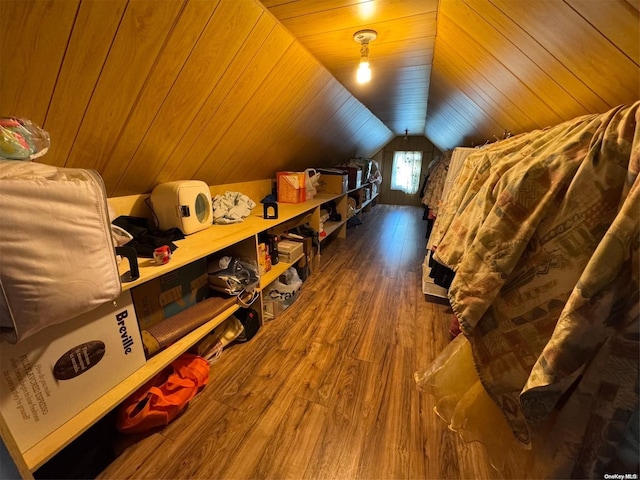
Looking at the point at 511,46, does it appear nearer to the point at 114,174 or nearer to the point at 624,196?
the point at 624,196

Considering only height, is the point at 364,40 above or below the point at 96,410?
above

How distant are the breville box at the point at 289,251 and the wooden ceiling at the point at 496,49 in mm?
1458

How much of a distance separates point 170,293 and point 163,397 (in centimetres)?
49

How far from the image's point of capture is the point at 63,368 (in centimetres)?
82

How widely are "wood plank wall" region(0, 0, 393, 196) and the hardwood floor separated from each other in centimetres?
134

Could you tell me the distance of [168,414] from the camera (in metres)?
1.17

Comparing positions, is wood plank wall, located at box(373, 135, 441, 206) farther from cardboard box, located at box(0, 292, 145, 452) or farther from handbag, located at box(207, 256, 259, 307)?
cardboard box, located at box(0, 292, 145, 452)

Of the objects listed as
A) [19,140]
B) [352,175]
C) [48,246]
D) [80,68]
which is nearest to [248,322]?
[48,246]

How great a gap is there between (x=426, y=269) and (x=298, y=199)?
1.49 metres

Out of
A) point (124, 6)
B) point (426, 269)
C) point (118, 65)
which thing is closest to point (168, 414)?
point (118, 65)

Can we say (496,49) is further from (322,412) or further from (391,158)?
(391,158)

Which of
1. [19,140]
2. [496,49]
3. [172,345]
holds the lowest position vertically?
[172,345]

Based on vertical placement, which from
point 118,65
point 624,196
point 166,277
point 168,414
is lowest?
point 168,414

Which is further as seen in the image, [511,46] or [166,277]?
[166,277]
